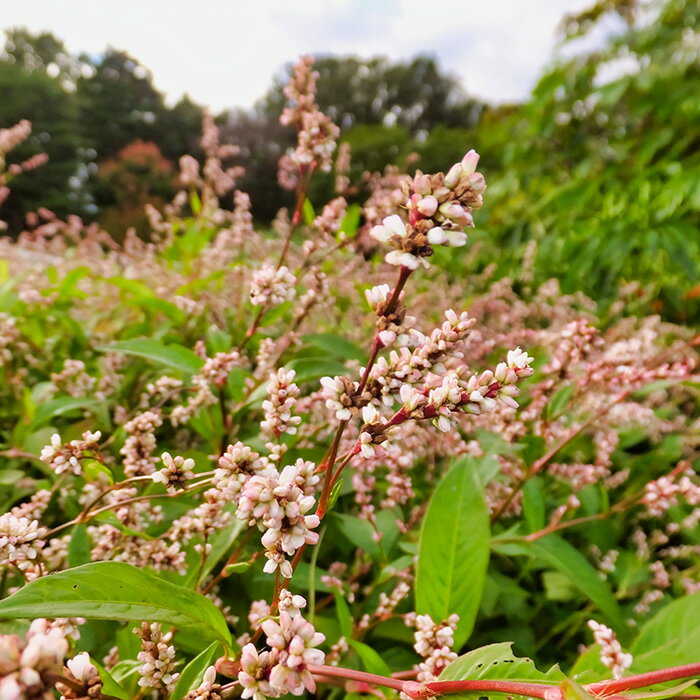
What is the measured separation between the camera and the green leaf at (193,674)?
0.62 m

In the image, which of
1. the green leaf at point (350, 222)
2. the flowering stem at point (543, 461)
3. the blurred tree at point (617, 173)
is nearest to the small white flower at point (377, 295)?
the flowering stem at point (543, 461)

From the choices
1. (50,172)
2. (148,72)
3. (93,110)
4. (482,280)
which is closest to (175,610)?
(482,280)

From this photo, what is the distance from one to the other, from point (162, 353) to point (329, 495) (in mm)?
709

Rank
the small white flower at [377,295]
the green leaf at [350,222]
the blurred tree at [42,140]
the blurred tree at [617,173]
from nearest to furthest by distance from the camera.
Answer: the small white flower at [377,295], the green leaf at [350,222], the blurred tree at [617,173], the blurred tree at [42,140]

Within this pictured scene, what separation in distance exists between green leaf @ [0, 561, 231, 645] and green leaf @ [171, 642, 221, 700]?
5cm

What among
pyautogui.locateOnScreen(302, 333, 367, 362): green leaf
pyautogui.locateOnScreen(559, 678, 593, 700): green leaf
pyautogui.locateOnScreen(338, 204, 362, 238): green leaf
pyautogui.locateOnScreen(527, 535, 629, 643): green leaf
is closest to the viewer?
pyautogui.locateOnScreen(559, 678, 593, 700): green leaf

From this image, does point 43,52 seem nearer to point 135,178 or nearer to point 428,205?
point 135,178

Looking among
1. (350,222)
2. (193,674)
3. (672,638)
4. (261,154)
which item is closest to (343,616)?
Answer: (193,674)

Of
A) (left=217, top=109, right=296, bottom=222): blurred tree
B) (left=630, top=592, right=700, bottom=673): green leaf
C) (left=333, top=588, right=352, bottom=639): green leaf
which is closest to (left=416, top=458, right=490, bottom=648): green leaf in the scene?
(left=333, top=588, right=352, bottom=639): green leaf

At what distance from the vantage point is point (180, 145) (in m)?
19.5

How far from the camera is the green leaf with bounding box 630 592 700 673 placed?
926 mm

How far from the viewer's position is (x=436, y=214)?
0.50m

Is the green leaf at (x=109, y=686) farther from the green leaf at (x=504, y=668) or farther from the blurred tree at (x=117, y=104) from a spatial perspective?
the blurred tree at (x=117, y=104)

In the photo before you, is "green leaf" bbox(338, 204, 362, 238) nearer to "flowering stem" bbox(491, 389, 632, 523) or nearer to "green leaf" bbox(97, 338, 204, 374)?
"green leaf" bbox(97, 338, 204, 374)
